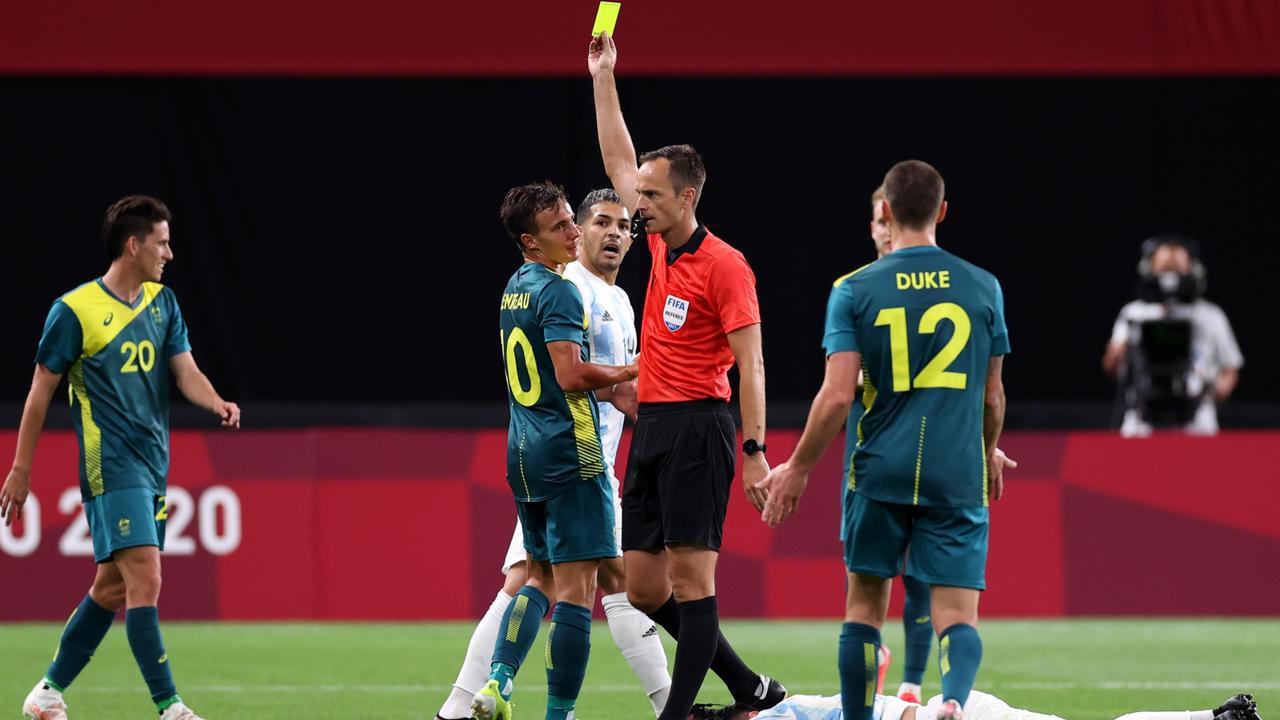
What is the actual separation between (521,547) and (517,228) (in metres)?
1.31

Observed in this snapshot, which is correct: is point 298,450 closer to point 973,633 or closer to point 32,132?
point 32,132

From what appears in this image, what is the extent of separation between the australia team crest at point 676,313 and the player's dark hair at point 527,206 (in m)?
0.56

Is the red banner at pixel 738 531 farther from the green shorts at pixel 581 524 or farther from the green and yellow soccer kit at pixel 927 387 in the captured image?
the green and yellow soccer kit at pixel 927 387

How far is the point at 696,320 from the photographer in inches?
253

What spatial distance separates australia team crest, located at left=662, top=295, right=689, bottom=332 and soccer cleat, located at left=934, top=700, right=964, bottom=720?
63.5 inches

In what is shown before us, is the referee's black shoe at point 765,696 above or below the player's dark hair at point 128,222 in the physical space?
below

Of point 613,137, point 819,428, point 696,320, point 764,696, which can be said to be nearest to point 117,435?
point 613,137

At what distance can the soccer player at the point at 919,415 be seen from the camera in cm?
573

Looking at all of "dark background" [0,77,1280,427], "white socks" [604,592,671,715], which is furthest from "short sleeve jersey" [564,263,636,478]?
"dark background" [0,77,1280,427]

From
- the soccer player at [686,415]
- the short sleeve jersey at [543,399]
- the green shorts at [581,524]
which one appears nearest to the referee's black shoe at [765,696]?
the soccer player at [686,415]

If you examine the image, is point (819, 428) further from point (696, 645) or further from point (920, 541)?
point (696, 645)

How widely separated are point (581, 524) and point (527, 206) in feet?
3.76

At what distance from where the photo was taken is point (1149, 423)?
13305mm

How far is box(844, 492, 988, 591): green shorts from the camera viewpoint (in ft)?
18.9
